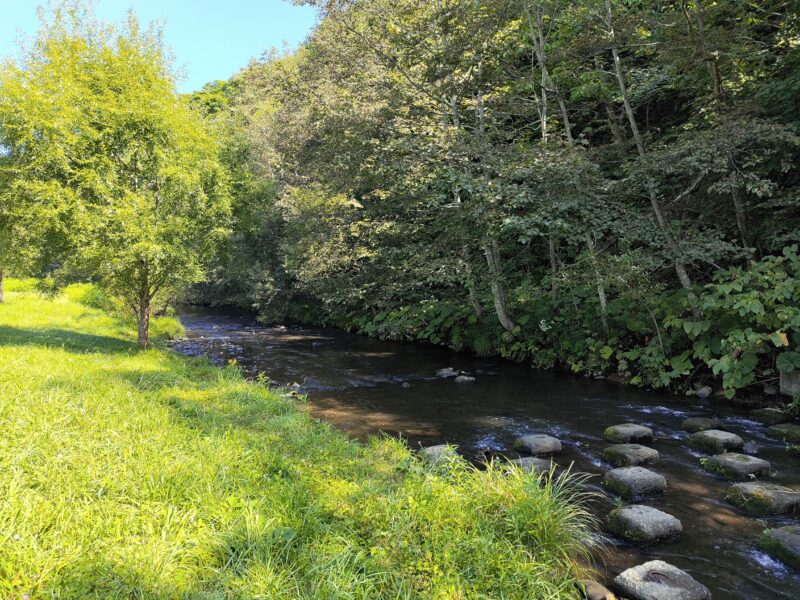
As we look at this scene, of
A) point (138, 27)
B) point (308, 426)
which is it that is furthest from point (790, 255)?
point (138, 27)

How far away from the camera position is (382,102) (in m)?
16.7

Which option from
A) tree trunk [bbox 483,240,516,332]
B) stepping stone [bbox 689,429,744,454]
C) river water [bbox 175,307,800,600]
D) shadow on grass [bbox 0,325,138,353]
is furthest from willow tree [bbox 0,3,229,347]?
stepping stone [bbox 689,429,744,454]

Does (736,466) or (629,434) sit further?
(629,434)

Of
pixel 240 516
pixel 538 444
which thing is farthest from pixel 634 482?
pixel 240 516

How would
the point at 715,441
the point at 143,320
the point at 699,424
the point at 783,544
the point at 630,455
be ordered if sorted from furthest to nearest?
the point at 143,320, the point at 699,424, the point at 715,441, the point at 630,455, the point at 783,544

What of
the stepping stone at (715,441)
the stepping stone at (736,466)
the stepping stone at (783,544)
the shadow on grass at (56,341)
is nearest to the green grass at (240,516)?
the stepping stone at (783,544)

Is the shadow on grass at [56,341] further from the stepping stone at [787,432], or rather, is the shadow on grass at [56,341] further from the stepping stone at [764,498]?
the stepping stone at [787,432]

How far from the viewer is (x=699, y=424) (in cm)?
827

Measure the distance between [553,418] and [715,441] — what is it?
271 cm

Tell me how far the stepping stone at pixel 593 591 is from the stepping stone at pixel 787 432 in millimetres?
5712

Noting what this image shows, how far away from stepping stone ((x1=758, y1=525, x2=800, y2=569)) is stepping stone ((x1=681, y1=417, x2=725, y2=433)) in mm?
3574

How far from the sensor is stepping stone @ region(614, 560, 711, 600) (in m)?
3.89

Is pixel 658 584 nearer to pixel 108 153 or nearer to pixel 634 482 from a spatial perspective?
pixel 634 482

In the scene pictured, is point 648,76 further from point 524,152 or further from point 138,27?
point 138,27
